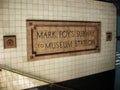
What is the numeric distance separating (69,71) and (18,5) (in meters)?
1.72

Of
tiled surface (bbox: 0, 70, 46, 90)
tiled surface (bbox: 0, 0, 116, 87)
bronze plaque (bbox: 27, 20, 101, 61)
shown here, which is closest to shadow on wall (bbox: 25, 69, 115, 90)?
tiled surface (bbox: 0, 0, 116, 87)

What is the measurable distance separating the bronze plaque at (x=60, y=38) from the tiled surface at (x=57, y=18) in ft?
0.33

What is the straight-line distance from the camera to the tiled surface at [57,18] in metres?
3.04

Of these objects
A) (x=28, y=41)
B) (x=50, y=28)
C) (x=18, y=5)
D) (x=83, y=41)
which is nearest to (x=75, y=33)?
(x=83, y=41)

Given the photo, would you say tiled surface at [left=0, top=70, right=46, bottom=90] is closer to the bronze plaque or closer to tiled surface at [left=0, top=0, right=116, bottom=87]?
tiled surface at [left=0, top=0, right=116, bottom=87]

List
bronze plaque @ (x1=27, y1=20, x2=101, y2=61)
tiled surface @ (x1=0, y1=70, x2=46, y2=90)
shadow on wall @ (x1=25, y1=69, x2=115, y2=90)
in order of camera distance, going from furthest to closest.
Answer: shadow on wall @ (x1=25, y1=69, x2=115, y2=90) < bronze plaque @ (x1=27, y1=20, x2=101, y2=61) < tiled surface @ (x1=0, y1=70, x2=46, y2=90)

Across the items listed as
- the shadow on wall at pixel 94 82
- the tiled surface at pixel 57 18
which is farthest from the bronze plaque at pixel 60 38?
the shadow on wall at pixel 94 82

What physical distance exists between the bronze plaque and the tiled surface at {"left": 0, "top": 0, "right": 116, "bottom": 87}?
10 cm

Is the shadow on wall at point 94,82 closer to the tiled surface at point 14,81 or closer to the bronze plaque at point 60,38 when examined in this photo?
the tiled surface at point 14,81

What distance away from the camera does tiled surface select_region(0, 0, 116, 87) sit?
3045mm

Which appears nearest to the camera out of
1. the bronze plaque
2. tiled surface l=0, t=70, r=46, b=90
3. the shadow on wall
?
tiled surface l=0, t=70, r=46, b=90

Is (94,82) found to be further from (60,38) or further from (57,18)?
(57,18)

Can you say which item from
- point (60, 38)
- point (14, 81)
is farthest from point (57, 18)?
point (14, 81)

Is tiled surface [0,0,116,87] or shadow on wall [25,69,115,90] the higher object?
tiled surface [0,0,116,87]
